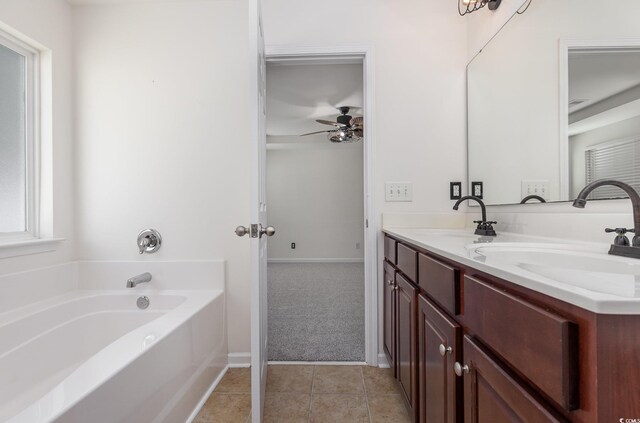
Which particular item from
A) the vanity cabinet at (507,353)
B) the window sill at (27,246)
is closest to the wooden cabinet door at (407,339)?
the vanity cabinet at (507,353)

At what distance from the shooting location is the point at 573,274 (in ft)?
2.12

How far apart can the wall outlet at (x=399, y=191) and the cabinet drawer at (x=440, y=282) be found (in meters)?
0.74

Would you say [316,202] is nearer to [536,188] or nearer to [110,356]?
[536,188]

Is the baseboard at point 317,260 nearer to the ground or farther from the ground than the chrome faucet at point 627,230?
nearer to the ground

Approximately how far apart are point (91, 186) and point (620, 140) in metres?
2.58

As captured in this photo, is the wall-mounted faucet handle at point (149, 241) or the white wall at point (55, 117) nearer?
the white wall at point (55, 117)

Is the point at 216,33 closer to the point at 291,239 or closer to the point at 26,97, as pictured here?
the point at 26,97

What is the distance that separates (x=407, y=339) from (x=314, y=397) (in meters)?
0.62

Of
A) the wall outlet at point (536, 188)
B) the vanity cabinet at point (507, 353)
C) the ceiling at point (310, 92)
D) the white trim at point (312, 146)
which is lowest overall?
the vanity cabinet at point (507, 353)

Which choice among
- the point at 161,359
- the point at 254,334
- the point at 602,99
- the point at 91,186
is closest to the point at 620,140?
the point at 602,99

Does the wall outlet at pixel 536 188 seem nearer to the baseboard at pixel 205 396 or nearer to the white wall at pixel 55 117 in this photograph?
the baseboard at pixel 205 396

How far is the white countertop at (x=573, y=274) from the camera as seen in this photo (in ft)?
1.24

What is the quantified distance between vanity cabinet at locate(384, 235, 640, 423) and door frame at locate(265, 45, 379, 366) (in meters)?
0.59

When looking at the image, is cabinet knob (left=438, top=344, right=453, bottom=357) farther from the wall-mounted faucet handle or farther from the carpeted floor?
the wall-mounted faucet handle
